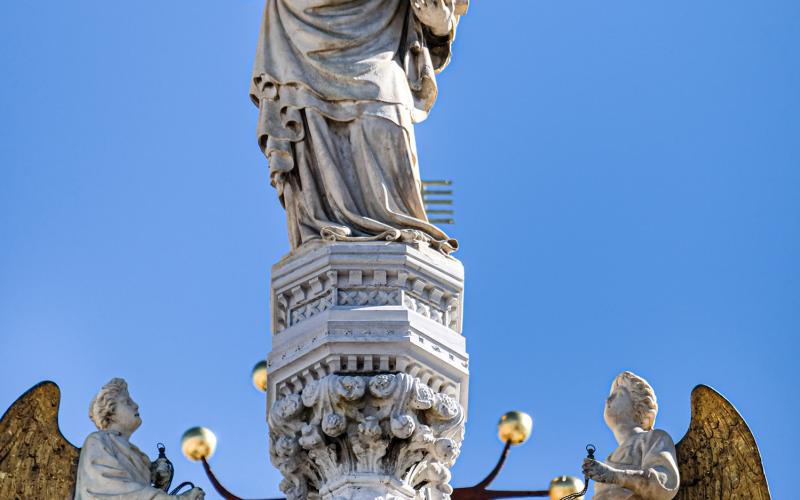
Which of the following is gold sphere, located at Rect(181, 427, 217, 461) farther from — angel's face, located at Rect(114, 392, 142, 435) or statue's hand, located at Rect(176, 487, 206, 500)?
statue's hand, located at Rect(176, 487, 206, 500)

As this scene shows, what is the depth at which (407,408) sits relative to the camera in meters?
18.1

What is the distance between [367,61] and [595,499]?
12.5 ft

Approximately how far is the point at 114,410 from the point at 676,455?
13.4ft

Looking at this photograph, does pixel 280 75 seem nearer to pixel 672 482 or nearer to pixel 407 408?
pixel 407 408

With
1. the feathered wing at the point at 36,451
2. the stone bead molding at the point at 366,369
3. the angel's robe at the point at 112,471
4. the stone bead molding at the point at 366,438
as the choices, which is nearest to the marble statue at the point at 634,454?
the stone bead molding at the point at 366,438

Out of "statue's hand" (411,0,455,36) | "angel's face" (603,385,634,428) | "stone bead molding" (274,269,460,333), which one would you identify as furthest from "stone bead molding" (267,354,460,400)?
"statue's hand" (411,0,455,36)

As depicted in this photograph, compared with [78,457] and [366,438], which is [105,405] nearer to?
[78,457]

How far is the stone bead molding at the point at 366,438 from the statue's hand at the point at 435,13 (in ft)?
11.0

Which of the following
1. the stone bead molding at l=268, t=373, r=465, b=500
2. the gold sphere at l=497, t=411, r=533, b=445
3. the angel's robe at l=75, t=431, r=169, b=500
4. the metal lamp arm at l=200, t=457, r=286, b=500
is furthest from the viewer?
the gold sphere at l=497, t=411, r=533, b=445

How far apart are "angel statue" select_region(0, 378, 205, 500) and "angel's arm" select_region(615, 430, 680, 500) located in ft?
9.94

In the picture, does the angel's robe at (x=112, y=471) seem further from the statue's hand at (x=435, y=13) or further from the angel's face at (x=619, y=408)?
the statue's hand at (x=435, y=13)

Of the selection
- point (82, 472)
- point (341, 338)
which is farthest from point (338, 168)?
point (82, 472)

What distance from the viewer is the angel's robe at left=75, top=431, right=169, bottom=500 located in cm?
1808

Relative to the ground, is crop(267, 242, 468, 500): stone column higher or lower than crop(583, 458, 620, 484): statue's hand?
higher
